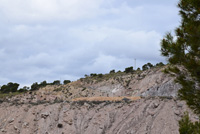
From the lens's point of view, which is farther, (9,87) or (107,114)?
(9,87)

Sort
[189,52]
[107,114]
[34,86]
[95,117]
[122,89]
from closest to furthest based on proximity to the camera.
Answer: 1. [189,52]
2. [107,114]
3. [95,117]
4. [122,89]
5. [34,86]

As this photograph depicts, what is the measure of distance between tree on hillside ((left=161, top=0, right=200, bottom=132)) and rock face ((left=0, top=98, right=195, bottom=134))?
1352 centimetres

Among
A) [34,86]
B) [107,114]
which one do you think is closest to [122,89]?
[107,114]

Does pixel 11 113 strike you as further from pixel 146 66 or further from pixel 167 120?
pixel 146 66

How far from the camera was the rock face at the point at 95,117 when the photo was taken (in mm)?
28266

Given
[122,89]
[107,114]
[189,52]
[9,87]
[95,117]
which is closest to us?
[189,52]

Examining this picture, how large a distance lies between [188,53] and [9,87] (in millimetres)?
78427

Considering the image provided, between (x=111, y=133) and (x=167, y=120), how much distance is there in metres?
6.87

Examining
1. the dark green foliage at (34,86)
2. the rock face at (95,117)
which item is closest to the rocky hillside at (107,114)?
the rock face at (95,117)

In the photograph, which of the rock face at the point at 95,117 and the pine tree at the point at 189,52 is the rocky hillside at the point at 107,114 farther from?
the pine tree at the point at 189,52

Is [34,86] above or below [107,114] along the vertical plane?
above

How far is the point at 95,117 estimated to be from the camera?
113 ft

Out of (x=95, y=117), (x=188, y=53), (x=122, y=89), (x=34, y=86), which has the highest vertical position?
(x=34, y=86)

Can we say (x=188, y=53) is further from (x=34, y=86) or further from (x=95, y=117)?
(x=34, y=86)
